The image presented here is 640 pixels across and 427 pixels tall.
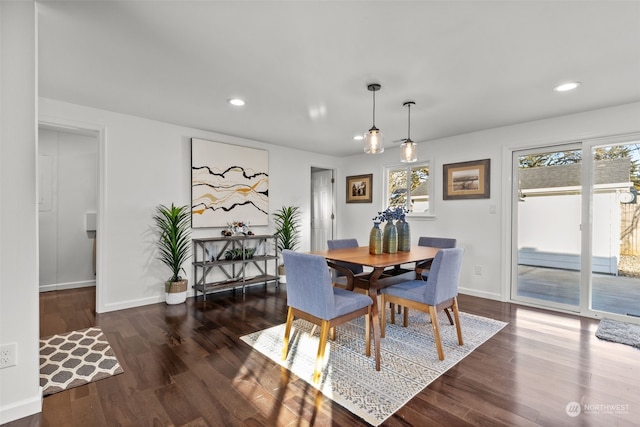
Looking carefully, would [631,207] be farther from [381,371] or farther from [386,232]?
[381,371]

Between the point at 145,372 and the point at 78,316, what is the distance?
1825 millimetres

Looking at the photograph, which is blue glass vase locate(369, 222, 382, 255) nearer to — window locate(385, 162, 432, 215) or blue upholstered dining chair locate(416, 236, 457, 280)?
blue upholstered dining chair locate(416, 236, 457, 280)

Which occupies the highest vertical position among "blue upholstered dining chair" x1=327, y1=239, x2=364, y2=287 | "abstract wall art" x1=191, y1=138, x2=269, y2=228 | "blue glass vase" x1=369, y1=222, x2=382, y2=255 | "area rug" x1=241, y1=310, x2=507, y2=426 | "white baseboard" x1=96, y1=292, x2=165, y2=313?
"abstract wall art" x1=191, y1=138, x2=269, y2=228

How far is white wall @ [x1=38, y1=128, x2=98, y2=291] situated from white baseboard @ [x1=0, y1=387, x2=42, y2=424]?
11.5 ft

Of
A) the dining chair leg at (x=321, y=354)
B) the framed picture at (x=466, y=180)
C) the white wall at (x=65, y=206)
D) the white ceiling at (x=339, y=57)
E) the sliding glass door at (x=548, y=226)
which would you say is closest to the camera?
the white ceiling at (x=339, y=57)

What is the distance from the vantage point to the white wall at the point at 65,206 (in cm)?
437

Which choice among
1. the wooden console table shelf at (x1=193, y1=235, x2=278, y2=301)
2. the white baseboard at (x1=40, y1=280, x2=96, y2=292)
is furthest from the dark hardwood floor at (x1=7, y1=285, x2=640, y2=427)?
the white baseboard at (x1=40, y1=280, x2=96, y2=292)

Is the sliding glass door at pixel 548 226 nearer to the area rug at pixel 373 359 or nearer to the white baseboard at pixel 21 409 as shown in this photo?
the area rug at pixel 373 359

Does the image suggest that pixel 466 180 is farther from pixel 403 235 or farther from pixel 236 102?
pixel 236 102

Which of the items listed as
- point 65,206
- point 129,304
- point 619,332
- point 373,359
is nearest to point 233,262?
point 129,304

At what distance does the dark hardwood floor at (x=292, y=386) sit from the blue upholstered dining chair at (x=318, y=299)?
370 mm

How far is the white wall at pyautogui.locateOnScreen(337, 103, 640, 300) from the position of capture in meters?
3.36

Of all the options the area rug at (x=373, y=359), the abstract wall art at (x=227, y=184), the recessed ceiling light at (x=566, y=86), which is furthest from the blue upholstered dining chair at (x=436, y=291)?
the abstract wall art at (x=227, y=184)

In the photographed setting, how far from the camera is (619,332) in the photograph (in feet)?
9.50
